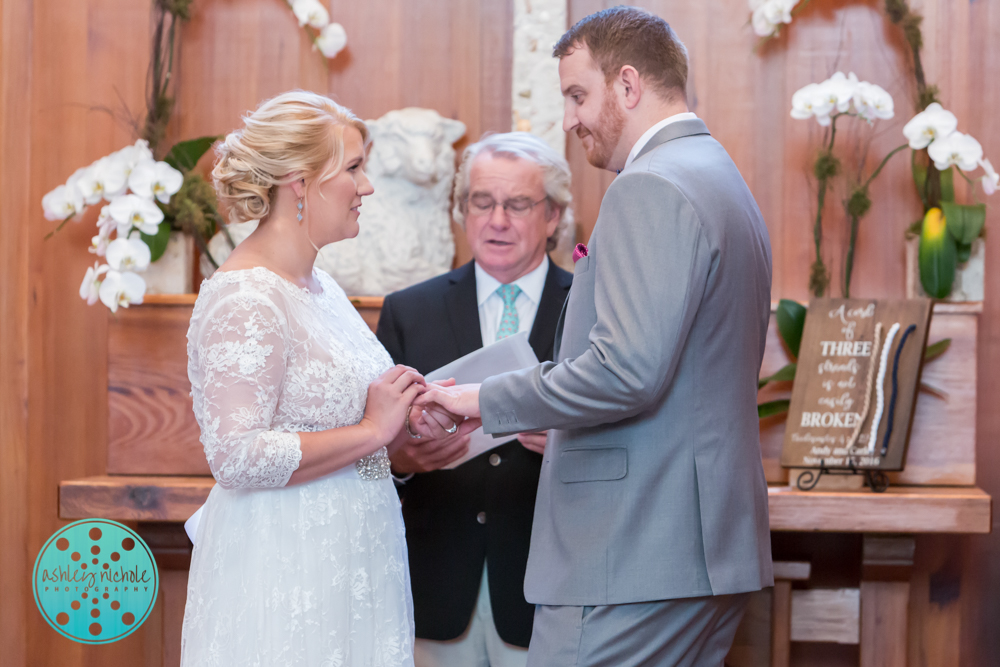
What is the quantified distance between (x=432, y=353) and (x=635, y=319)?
94 centimetres

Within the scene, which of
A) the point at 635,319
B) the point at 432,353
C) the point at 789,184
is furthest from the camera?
the point at 789,184

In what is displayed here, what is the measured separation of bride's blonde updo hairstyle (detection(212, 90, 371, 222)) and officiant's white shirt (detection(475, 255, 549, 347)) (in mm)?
664

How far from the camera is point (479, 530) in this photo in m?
2.10

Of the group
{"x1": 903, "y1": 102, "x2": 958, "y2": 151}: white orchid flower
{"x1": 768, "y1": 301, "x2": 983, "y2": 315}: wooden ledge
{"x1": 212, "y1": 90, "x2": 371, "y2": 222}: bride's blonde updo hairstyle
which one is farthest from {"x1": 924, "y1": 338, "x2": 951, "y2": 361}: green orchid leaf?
{"x1": 212, "y1": 90, "x2": 371, "y2": 222}: bride's blonde updo hairstyle

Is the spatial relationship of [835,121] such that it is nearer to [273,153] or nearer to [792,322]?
[792,322]

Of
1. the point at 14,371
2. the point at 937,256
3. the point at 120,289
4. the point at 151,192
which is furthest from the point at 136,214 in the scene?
the point at 937,256

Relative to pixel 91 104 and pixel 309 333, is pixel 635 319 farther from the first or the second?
pixel 91 104

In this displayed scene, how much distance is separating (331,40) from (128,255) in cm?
88

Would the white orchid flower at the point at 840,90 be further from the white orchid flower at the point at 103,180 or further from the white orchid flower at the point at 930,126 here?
the white orchid flower at the point at 103,180

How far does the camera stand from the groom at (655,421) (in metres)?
1.38

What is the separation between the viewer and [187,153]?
2.73 metres

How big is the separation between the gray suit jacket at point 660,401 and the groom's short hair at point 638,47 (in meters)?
0.12

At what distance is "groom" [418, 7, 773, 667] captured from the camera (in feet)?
4.54

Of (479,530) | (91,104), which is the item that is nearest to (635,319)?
(479,530)
